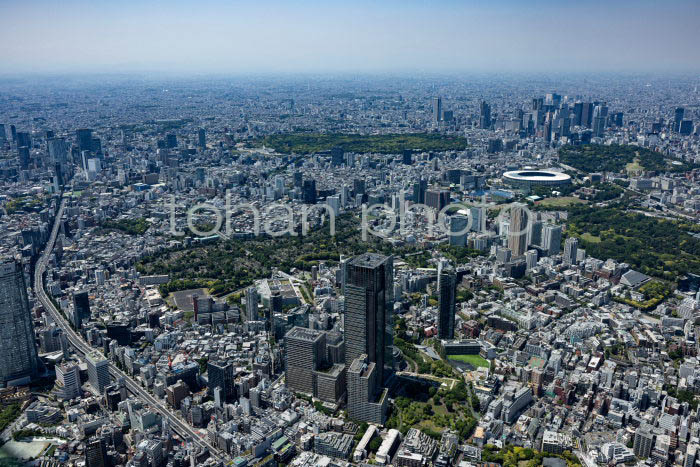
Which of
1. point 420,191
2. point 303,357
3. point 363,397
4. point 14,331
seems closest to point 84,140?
point 420,191

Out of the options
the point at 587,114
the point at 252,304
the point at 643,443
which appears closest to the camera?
the point at 643,443

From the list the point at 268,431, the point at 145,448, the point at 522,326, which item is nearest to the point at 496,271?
the point at 522,326

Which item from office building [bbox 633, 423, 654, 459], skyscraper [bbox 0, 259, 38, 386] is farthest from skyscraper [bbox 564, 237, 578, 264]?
skyscraper [bbox 0, 259, 38, 386]

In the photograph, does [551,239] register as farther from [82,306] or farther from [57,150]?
[57,150]

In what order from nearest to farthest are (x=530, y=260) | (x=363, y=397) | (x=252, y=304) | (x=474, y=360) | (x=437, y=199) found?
1. (x=363, y=397)
2. (x=474, y=360)
3. (x=252, y=304)
4. (x=530, y=260)
5. (x=437, y=199)

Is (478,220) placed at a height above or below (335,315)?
above

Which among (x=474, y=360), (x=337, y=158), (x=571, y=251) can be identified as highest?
(x=337, y=158)

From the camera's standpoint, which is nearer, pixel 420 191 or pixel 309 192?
pixel 420 191
